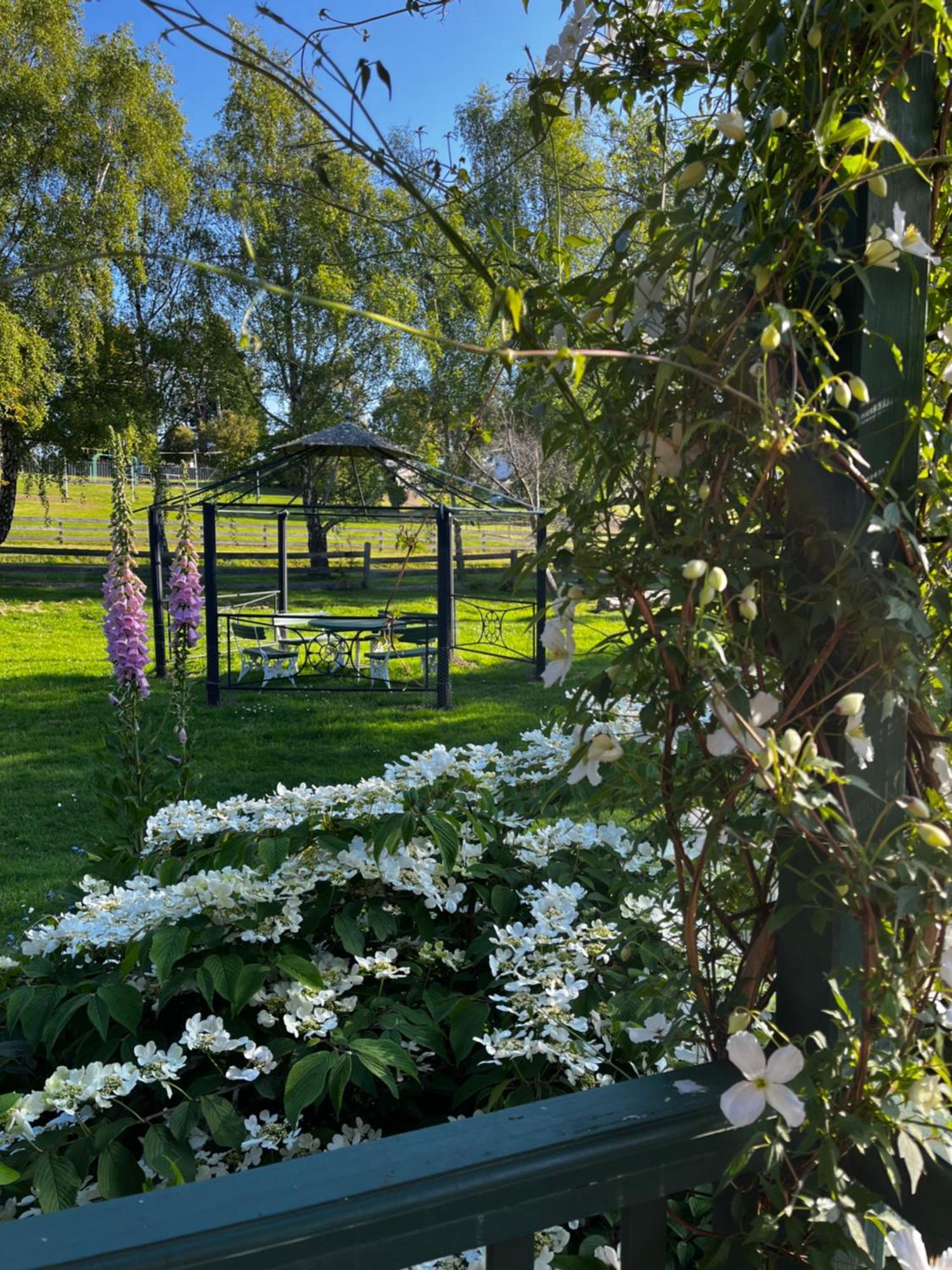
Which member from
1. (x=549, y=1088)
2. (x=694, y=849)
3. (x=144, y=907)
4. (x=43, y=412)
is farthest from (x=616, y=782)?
(x=43, y=412)

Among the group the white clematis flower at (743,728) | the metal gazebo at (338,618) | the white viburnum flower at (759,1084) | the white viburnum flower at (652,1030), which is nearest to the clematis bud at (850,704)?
the white clematis flower at (743,728)

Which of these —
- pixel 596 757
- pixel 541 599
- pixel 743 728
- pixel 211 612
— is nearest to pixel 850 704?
pixel 743 728

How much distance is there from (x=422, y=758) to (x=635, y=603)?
1.35m

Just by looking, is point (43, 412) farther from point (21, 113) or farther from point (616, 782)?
point (616, 782)

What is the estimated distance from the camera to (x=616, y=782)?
35.6 inches

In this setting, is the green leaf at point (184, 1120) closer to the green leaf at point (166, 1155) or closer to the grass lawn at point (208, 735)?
the green leaf at point (166, 1155)

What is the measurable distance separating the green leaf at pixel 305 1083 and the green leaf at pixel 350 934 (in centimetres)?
24

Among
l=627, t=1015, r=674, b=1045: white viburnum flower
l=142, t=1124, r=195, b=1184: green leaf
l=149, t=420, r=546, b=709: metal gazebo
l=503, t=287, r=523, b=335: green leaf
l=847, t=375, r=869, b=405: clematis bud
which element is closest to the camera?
l=503, t=287, r=523, b=335: green leaf

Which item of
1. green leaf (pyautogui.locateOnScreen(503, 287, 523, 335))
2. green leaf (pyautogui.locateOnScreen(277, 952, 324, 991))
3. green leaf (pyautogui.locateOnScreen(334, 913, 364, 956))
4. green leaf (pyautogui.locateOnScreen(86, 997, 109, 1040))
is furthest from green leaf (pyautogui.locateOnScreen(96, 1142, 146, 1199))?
green leaf (pyautogui.locateOnScreen(503, 287, 523, 335))

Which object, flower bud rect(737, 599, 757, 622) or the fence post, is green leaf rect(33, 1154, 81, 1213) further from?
the fence post

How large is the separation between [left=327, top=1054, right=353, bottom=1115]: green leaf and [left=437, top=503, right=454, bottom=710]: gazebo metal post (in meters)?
6.11

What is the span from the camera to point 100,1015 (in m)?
1.38

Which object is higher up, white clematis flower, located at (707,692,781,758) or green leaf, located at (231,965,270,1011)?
white clematis flower, located at (707,692,781,758)

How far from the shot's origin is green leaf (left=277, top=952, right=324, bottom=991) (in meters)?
1.40
